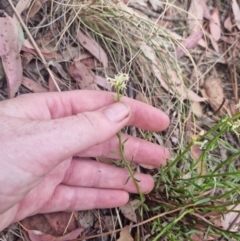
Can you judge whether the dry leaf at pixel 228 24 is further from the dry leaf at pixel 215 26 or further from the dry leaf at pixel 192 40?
the dry leaf at pixel 192 40

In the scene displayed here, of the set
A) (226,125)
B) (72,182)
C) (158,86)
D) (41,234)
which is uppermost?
(226,125)

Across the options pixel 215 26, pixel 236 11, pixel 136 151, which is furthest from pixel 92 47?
pixel 236 11

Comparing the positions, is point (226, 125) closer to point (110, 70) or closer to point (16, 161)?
point (16, 161)

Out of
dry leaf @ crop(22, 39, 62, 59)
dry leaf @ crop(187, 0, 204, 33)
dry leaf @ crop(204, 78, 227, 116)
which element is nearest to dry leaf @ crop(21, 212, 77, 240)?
dry leaf @ crop(22, 39, 62, 59)

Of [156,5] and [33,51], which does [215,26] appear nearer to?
[156,5]

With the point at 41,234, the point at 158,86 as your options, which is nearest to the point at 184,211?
the point at 41,234

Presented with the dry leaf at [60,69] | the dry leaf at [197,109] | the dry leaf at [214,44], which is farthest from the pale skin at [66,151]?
the dry leaf at [214,44]

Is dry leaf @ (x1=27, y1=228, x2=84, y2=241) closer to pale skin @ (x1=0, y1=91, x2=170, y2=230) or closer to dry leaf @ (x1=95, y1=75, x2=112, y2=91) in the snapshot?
pale skin @ (x1=0, y1=91, x2=170, y2=230)
